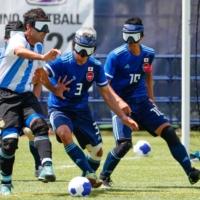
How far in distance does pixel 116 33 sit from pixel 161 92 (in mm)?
1594

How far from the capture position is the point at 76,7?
16.0 m

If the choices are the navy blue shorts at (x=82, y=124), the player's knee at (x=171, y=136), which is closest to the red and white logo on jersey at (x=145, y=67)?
the player's knee at (x=171, y=136)

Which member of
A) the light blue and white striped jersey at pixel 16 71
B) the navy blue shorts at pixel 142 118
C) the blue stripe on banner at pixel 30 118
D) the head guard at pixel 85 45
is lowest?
the navy blue shorts at pixel 142 118

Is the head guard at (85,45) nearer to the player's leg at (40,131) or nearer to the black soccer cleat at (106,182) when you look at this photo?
the player's leg at (40,131)

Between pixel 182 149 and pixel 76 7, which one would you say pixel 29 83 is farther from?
pixel 76 7

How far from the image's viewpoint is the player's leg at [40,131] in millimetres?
7496

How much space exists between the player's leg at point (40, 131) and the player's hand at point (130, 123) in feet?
3.55

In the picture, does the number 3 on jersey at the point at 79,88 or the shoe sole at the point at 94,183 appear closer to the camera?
the shoe sole at the point at 94,183

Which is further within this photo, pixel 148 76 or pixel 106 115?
pixel 106 115

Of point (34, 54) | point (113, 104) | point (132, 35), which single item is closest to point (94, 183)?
point (113, 104)

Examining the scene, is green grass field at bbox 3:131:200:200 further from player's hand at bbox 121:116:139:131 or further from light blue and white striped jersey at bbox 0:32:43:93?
light blue and white striped jersey at bbox 0:32:43:93

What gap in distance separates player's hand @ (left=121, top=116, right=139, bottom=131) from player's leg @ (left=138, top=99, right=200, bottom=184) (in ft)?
1.81

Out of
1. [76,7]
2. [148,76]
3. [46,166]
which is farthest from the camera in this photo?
[76,7]

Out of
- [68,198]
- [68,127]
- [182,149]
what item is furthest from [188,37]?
[68,198]
